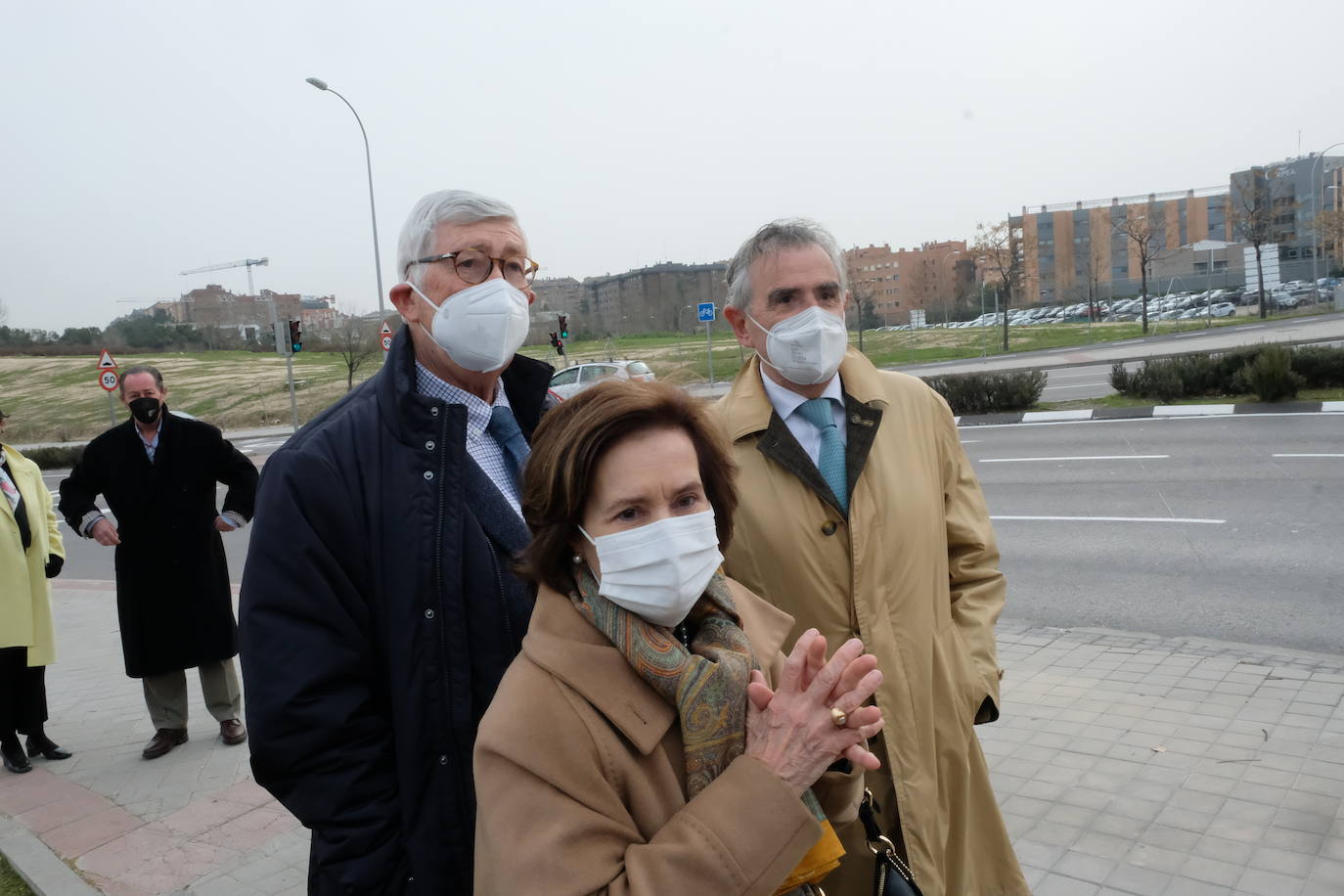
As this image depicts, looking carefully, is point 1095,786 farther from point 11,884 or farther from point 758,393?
point 11,884

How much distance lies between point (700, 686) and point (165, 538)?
16.6 ft

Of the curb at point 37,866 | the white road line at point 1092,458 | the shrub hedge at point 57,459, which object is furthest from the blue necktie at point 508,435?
the shrub hedge at point 57,459

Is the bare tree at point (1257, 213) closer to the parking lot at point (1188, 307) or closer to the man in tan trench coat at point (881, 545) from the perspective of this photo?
the parking lot at point (1188, 307)

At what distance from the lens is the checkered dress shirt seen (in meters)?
2.17

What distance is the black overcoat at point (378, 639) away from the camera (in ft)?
6.02

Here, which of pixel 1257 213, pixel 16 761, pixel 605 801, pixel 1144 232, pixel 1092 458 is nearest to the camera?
pixel 605 801

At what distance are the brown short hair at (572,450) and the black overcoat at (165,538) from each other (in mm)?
4481

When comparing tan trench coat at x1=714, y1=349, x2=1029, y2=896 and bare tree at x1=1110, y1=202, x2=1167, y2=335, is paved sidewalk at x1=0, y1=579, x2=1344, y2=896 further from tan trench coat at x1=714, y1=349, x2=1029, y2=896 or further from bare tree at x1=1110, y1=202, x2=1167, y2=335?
bare tree at x1=1110, y1=202, x2=1167, y2=335

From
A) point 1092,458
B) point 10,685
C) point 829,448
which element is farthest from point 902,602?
point 1092,458

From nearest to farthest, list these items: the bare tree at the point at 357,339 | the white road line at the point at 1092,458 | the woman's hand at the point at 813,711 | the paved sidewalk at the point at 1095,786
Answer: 1. the woman's hand at the point at 813,711
2. the paved sidewalk at the point at 1095,786
3. the white road line at the point at 1092,458
4. the bare tree at the point at 357,339

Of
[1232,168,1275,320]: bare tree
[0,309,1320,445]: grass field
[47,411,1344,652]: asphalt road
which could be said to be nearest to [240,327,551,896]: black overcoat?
[47,411,1344,652]: asphalt road

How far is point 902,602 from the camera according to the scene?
236 centimetres

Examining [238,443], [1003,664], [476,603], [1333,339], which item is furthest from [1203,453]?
[238,443]

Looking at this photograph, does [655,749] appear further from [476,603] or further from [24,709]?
[24,709]
